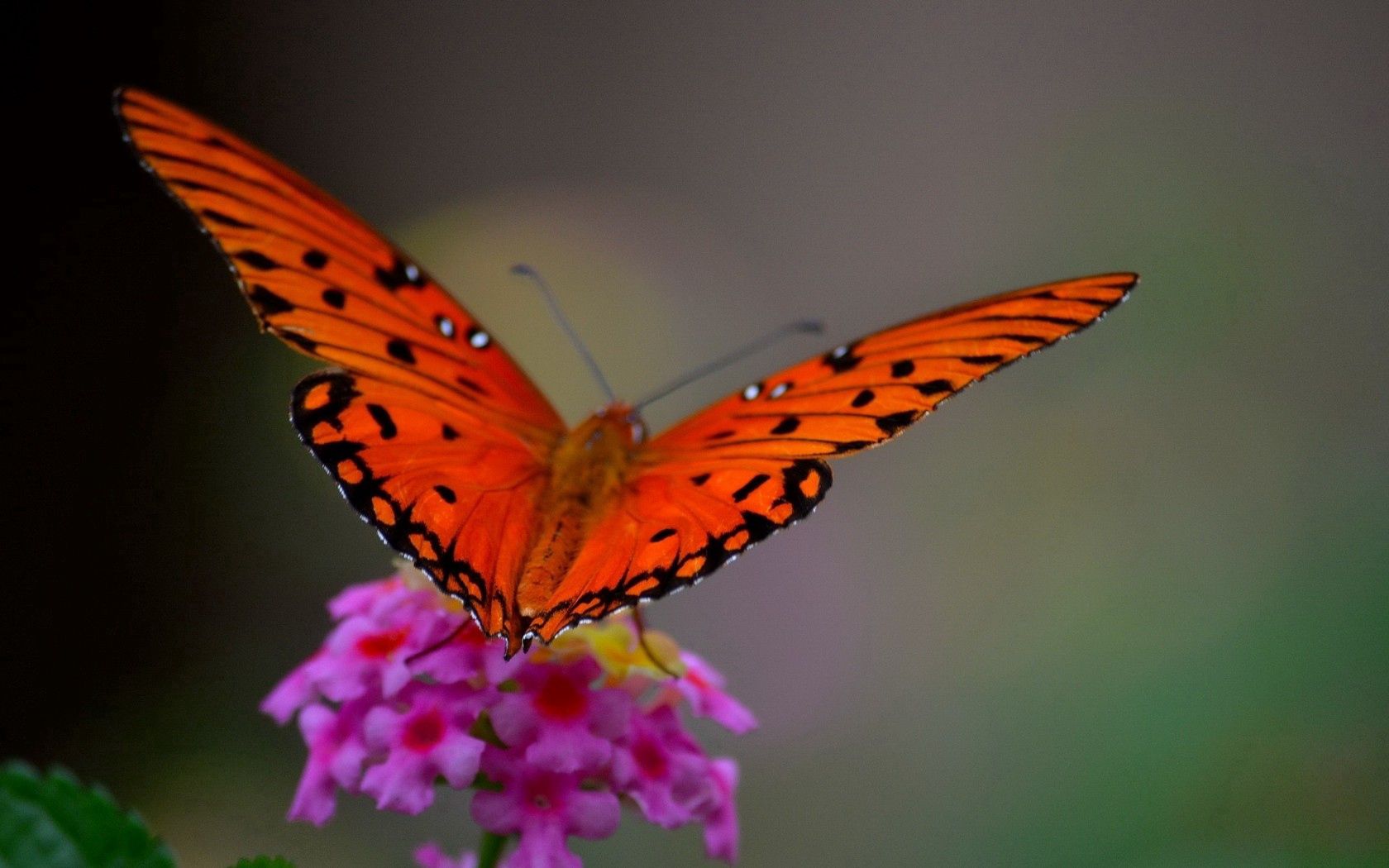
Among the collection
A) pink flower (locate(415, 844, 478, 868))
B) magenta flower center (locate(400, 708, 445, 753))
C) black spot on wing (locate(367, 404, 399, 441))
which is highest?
black spot on wing (locate(367, 404, 399, 441))

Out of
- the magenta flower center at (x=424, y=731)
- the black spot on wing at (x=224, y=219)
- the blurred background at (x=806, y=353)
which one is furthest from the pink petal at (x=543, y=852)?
the blurred background at (x=806, y=353)

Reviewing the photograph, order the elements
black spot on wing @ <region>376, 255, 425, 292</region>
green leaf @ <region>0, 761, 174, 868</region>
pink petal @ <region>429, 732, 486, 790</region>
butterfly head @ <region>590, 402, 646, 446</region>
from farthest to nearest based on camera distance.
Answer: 1. butterfly head @ <region>590, 402, 646, 446</region>
2. black spot on wing @ <region>376, 255, 425, 292</region>
3. pink petal @ <region>429, 732, 486, 790</region>
4. green leaf @ <region>0, 761, 174, 868</region>

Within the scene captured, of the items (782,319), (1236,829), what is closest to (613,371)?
(782,319)

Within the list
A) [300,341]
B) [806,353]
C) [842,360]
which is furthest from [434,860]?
[806,353]

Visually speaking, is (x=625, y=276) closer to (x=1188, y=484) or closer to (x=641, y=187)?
(x=641, y=187)

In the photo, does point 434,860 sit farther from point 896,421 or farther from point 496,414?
point 896,421

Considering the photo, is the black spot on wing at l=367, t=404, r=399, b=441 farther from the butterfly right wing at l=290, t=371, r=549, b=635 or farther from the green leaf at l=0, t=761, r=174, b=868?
the green leaf at l=0, t=761, r=174, b=868

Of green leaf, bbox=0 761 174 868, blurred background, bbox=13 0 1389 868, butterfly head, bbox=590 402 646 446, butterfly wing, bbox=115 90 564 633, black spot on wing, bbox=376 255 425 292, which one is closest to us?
green leaf, bbox=0 761 174 868

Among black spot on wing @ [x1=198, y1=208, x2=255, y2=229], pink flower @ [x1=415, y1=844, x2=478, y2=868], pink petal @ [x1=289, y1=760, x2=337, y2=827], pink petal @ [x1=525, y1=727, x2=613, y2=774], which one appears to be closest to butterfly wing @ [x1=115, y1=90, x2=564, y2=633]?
black spot on wing @ [x1=198, y1=208, x2=255, y2=229]
